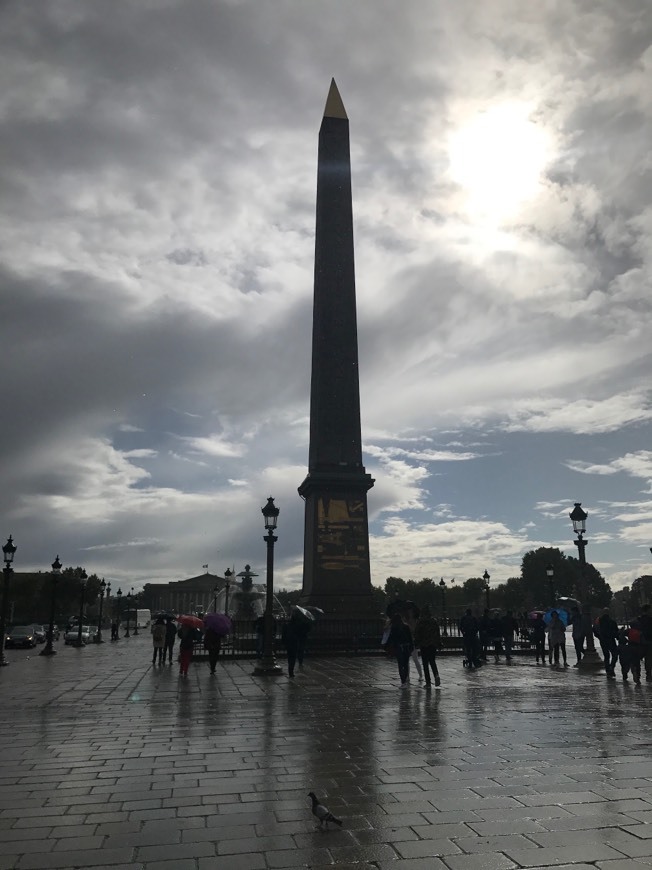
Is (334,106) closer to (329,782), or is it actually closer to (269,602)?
(269,602)

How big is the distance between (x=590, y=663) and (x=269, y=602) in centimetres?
867

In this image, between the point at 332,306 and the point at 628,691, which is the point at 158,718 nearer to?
the point at 628,691

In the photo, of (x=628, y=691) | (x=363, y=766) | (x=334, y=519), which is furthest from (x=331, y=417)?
(x=363, y=766)

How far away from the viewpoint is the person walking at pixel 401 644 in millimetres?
14949

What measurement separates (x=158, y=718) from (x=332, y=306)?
821 inches

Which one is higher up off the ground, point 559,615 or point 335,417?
point 335,417

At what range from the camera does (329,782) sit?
6543mm

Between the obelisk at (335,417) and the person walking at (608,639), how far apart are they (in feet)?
32.9

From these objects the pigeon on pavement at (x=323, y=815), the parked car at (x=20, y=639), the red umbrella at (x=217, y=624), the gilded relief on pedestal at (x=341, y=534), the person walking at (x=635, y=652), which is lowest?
the parked car at (x=20, y=639)

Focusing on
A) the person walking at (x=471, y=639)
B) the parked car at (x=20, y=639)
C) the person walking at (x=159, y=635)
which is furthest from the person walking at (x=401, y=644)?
the parked car at (x=20, y=639)

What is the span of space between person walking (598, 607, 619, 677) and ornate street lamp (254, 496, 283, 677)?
7.91 meters

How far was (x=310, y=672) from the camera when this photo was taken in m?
18.4

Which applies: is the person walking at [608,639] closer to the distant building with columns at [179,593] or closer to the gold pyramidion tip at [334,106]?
the gold pyramidion tip at [334,106]

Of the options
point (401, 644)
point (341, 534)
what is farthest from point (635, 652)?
point (341, 534)
